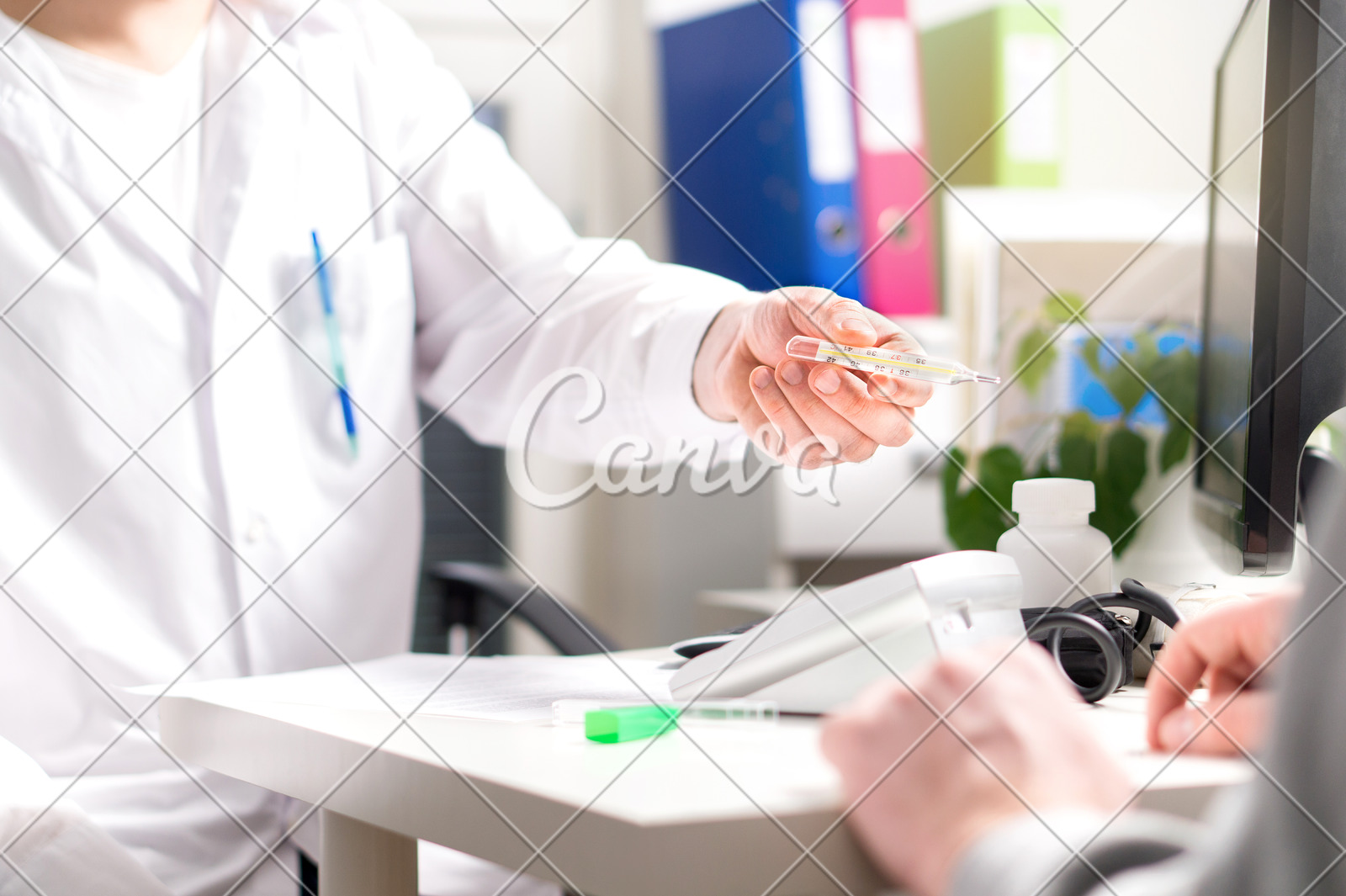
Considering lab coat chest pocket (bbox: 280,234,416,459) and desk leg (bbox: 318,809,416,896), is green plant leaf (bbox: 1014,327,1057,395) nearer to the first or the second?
lab coat chest pocket (bbox: 280,234,416,459)

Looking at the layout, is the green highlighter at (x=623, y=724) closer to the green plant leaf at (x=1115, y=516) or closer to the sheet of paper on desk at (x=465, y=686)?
the sheet of paper on desk at (x=465, y=686)

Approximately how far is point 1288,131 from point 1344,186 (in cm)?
4

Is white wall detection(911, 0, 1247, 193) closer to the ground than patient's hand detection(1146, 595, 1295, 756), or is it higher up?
higher up

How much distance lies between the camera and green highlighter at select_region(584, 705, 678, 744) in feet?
1.49

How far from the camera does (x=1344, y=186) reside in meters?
0.61

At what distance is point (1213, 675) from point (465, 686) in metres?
0.38

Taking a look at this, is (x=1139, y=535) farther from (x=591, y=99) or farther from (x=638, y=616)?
(x=591, y=99)

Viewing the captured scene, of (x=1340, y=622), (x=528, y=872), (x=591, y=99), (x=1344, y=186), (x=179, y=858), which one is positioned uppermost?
(x=591, y=99)

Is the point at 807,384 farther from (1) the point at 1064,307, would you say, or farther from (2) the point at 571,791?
(1) the point at 1064,307

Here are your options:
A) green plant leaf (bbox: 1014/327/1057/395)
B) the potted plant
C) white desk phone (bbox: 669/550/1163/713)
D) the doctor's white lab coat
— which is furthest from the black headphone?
green plant leaf (bbox: 1014/327/1057/395)

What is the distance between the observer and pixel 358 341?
3.08 feet

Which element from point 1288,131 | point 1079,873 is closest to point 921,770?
point 1079,873

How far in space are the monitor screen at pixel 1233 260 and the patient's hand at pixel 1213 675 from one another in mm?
244

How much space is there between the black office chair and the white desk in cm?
35
